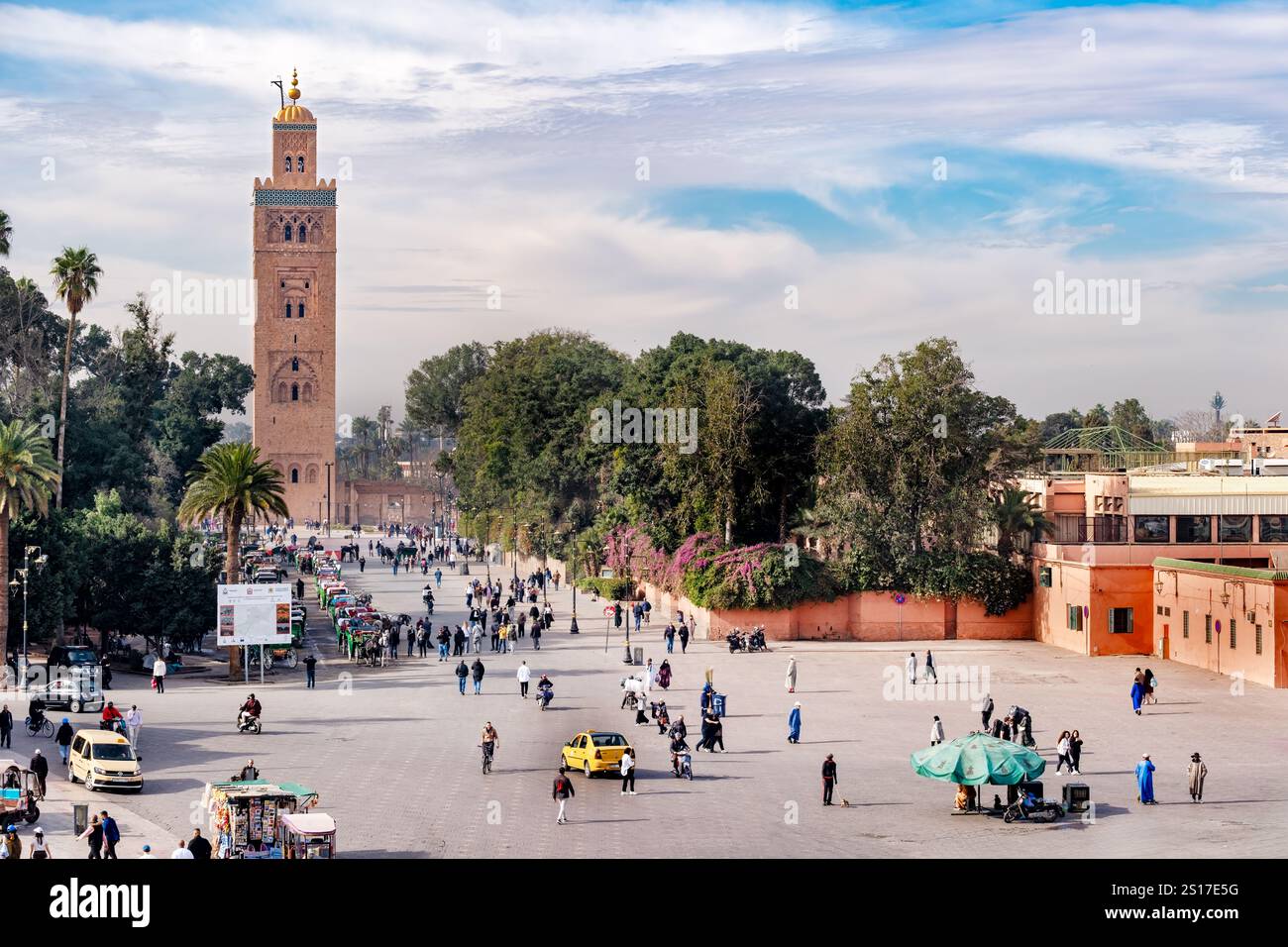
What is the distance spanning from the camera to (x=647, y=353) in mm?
69438

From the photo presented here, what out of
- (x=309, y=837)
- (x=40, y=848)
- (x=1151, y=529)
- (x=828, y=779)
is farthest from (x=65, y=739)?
(x=1151, y=529)

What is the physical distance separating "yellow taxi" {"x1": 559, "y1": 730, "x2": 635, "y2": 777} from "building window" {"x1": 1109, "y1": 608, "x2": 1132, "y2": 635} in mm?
24264

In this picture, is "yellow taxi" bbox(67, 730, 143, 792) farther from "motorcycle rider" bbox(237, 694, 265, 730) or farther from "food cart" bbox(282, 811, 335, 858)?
"food cart" bbox(282, 811, 335, 858)

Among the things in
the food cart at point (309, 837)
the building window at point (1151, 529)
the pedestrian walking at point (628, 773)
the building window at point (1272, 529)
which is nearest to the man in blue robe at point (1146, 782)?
the pedestrian walking at point (628, 773)

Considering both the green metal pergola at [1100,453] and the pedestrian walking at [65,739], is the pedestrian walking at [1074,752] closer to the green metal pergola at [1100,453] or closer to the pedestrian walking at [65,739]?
the pedestrian walking at [65,739]

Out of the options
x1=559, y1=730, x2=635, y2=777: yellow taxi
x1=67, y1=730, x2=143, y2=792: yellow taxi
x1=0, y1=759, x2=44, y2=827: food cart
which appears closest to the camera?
x1=0, y1=759, x2=44, y2=827: food cart

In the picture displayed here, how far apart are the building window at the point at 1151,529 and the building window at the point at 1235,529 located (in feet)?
6.11

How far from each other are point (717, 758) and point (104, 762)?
11.8 meters

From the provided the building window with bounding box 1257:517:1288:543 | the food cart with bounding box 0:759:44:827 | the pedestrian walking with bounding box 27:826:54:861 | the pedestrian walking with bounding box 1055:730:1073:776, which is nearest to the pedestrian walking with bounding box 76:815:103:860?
the pedestrian walking with bounding box 27:826:54:861

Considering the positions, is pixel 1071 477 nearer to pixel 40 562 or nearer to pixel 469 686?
pixel 469 686

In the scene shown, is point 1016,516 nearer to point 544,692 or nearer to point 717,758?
point 544,692

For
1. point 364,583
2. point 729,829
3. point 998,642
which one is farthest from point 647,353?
point 729,829

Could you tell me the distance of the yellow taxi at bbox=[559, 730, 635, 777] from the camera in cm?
2944
